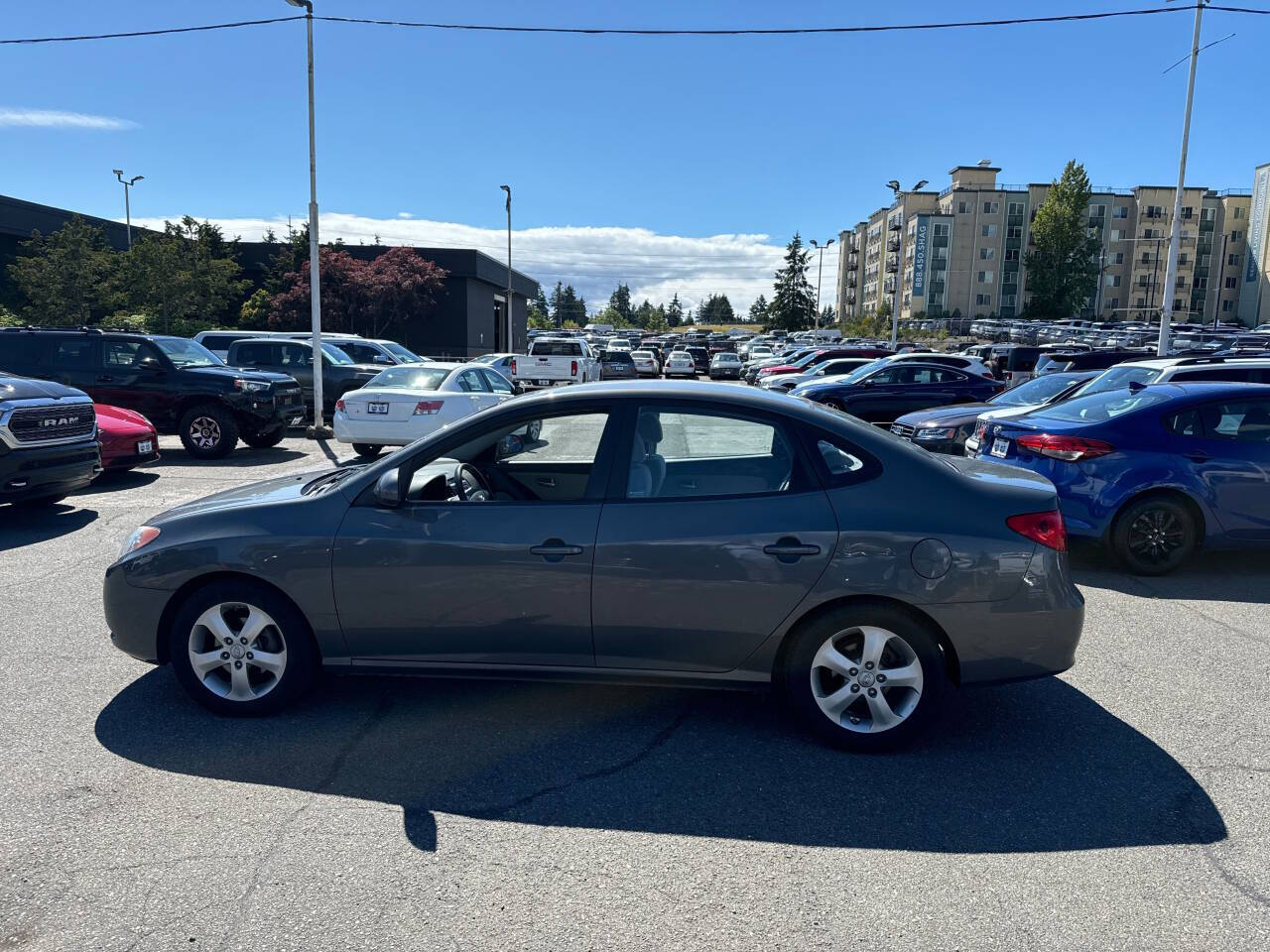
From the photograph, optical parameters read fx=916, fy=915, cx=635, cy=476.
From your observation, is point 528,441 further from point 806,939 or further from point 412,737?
point 806,939

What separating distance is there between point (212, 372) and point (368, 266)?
30318mm

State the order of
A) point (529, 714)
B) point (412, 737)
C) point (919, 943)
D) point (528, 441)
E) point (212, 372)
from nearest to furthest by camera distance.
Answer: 1. point (919, 943)
2. point (412, 737)
3. point (529, 714)
4. point (528, 441)
5. point (212, 372)

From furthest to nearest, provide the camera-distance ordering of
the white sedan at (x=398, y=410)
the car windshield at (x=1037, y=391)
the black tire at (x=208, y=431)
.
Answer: the black tire at (x=208, y=431) → the white sedan at (x=398, y=410) → the car windshield at (x=1037, y=391)

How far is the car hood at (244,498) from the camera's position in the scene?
450cm

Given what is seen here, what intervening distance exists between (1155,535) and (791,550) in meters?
4.90

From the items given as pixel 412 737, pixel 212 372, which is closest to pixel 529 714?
pixel 412 737

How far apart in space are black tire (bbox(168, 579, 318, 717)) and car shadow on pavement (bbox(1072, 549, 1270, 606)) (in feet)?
19.2

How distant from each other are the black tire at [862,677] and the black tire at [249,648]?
2.29 m

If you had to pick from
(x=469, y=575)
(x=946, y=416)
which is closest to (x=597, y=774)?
(x=469, y=575)

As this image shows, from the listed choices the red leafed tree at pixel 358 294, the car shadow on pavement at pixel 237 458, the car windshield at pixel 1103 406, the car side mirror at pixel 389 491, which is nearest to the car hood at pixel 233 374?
the car shadow on pavement at pixel 237 458

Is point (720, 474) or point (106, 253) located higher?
point (106, 253)

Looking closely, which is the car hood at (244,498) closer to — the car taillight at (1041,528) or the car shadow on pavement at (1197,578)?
the car taillight at (1041,528)

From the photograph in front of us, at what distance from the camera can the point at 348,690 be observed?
4.83m

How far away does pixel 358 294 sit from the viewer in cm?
4203
